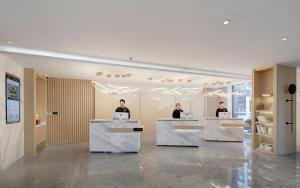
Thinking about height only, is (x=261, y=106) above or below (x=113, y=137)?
above

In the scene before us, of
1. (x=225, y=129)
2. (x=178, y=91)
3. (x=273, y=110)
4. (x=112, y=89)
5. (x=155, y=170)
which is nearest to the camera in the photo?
(x=155, y=170)

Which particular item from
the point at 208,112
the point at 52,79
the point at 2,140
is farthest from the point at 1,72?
the point at 208,112

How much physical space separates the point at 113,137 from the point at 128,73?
2317 millimetres

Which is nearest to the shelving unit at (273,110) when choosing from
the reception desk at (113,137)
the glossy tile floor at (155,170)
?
the glossy tile floor at (155,170)

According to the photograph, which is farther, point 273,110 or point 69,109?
point 69,109

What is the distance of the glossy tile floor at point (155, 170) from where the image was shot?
408 centimetres

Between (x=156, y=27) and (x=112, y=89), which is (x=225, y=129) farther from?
(x=156, y=27)

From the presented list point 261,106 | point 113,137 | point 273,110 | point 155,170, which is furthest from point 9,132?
point 261,106

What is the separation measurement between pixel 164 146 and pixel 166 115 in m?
3.18

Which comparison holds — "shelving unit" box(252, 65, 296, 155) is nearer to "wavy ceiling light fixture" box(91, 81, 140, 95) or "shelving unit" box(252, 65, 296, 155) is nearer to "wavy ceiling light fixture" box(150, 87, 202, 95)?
"wavy ceiling light fixture" box(150, 87, 202, 95)

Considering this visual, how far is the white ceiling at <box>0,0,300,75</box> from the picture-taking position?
2.88 m

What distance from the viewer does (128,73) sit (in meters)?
7.99

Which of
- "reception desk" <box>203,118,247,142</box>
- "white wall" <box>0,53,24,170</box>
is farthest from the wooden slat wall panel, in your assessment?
"reception desk" <box>203,118,247,142</box>

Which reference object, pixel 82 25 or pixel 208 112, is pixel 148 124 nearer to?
pixel 208 112
